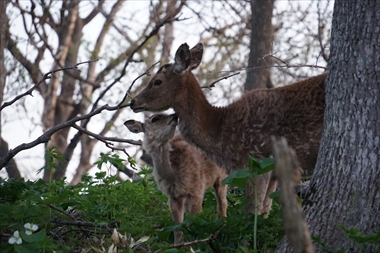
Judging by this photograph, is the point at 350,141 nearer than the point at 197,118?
Yes

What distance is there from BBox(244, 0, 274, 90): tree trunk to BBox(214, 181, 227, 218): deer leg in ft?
19.8

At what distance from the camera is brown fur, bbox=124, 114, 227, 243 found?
891 centimetres

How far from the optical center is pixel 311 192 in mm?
6637

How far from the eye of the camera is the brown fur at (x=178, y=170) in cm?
891

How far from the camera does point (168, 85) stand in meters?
9.09

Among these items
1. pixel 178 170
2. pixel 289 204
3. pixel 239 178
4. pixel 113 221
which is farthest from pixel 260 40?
pixel 289 204

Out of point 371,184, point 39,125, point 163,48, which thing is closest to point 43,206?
point 371,184

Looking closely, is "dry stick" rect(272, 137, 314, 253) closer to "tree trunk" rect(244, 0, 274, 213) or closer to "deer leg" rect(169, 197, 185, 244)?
"deer leg" rect(169, 197, 185, 244)

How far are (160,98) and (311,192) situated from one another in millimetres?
2951

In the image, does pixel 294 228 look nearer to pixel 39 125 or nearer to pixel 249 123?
pixel 249 123

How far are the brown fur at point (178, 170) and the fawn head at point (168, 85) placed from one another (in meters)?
0.20

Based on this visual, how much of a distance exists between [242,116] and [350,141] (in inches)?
85.1

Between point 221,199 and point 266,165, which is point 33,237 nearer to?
point 266,165

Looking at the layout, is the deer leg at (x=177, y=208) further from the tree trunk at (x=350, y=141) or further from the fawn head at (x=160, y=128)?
the tree trunk at (x=350, y=141)
